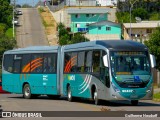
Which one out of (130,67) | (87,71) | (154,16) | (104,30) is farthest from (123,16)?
(130,67)

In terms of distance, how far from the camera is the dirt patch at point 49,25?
105m

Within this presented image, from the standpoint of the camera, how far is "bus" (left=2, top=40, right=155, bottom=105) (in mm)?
28500

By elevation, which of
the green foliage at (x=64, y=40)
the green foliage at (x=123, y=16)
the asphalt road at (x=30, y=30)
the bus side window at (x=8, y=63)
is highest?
the bus side window at (x=8, y=63)

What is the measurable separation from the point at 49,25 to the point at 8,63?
274ft

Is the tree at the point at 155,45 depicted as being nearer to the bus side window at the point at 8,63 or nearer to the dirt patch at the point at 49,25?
the bus side window at the point at 8,63

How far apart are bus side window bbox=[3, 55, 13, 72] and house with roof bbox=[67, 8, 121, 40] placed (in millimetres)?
61912

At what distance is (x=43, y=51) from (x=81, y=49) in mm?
4669

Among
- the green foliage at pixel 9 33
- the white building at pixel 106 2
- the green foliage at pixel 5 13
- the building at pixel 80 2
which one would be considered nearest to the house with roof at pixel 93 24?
the green foliage at pixel 9 33

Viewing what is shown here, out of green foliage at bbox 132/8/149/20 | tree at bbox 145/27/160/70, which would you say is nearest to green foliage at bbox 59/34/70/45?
green foliage at bbox 132/8/149/20

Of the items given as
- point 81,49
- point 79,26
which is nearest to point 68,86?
point 81,49

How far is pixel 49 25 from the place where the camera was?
400 feet

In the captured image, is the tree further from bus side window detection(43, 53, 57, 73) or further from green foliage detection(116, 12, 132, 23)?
green foliage detection(116, 12, 132, 23)

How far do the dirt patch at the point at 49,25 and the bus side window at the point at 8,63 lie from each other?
60110 mm

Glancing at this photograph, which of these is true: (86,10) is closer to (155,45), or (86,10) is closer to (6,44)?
(6,44)
